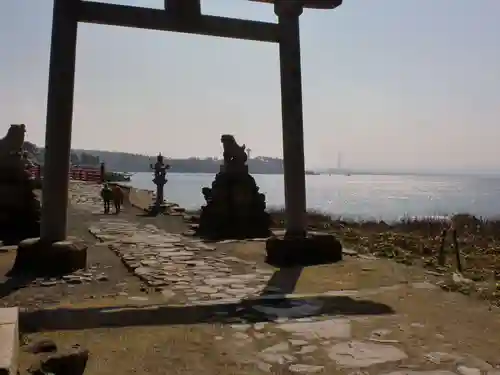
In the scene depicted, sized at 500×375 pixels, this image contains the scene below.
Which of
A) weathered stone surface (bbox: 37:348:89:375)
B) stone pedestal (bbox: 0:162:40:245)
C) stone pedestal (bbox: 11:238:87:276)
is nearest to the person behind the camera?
weathered stone surface (bbox: 37:348:89:375)

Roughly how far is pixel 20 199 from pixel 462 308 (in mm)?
8734

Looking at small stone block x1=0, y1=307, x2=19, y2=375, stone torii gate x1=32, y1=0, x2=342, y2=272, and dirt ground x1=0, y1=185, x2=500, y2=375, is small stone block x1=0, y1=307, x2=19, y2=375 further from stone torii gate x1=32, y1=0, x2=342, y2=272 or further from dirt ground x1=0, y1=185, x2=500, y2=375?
stone torii gate x1=32, y1=0, x2=342, y2=272

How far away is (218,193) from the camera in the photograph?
1141 centimetres

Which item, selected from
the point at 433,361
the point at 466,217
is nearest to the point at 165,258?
the point at 433,361

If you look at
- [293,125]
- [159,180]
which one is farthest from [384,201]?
[293,125]

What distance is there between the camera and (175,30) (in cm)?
704

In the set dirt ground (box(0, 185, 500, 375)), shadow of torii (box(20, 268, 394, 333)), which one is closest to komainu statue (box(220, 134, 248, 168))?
dirt ground (box(0, 185, 500, 375))

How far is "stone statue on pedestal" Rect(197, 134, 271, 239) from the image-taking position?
11.1 meters

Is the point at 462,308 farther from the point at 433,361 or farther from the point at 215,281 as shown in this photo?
the point at 215,281

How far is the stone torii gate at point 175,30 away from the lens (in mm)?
6492

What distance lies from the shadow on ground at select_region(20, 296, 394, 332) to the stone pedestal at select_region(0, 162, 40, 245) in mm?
6080

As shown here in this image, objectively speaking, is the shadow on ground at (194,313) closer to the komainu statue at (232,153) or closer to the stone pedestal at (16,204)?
the stone pedestal at (16,204)

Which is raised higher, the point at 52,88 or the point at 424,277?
the point at 52,88

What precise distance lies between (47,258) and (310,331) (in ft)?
13.0
